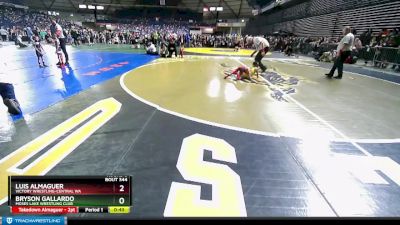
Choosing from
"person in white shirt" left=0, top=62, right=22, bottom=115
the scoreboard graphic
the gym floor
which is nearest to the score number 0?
the scoreboard graphic

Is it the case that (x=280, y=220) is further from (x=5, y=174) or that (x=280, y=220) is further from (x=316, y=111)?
(x=316, y=111)

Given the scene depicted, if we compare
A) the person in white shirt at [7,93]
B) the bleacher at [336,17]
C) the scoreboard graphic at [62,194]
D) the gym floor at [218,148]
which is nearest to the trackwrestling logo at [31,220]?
the scoreboard graphic at [62,194]

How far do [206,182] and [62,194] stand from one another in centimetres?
134

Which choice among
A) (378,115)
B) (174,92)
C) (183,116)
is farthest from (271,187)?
(174,92)

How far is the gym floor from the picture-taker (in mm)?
2471

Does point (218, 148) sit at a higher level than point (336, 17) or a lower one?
lower

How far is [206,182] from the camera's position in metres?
2.71

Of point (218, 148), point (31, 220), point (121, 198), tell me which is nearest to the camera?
point (31, 220)

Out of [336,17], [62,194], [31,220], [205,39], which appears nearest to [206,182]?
[62,194]

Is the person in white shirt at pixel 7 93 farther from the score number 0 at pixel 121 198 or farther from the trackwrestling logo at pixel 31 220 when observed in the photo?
the score number 0 at pixel 121 198

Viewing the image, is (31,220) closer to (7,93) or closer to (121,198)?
(121,198)

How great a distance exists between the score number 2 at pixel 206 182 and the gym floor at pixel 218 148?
0.01 metres

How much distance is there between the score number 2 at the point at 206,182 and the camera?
2275 mm
